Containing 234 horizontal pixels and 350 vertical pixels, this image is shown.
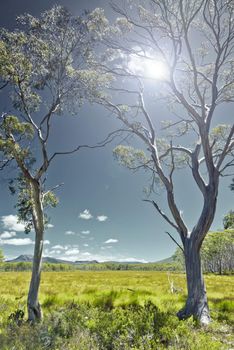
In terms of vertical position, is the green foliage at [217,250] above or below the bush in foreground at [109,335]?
above

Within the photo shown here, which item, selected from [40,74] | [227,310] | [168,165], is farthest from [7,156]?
[227,310]

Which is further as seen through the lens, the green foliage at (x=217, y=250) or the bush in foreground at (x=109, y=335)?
the green foliage at (x=217, y=250)

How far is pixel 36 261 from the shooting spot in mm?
11258

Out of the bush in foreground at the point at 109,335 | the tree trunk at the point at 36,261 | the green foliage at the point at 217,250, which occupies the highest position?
the green foliage at the point at 217,250

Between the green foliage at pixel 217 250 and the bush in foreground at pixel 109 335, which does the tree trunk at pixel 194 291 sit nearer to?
the bush in foreground at pixel 109 335

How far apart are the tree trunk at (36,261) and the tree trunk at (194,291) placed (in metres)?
4.76

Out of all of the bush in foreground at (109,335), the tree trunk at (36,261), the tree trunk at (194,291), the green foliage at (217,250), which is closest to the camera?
the bush in foreground at (109,335)

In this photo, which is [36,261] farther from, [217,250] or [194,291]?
[217,250]

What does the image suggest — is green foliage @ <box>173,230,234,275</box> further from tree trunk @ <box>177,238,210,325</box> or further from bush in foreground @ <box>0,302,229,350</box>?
bush in foreground @ <box>0,302,229,350</box>

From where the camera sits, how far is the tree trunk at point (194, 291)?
411 inches

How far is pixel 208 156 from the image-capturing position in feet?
38.8

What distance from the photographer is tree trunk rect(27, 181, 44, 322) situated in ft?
34.7

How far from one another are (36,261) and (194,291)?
5.48 meters

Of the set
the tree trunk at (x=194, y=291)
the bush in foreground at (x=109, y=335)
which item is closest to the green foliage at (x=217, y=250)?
the tree trunk at (x=194, y=291)
